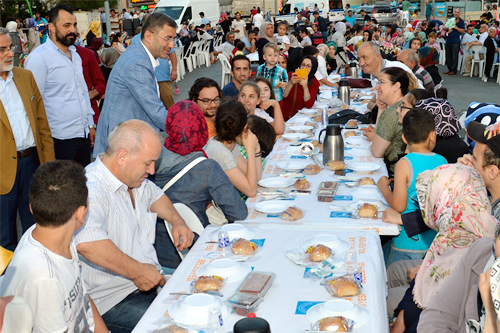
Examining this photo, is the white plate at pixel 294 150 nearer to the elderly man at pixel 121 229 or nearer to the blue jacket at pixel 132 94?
the blue jacket at pixel 132 94

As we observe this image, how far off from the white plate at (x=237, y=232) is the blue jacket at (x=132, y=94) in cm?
118

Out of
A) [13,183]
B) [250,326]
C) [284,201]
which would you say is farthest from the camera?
[13,183]

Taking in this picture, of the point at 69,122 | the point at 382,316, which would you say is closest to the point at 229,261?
the point at 382,316

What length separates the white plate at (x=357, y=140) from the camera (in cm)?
411

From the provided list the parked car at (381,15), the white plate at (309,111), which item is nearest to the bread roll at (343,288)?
the white plate at (309,111)

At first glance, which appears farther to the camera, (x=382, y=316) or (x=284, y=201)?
(x=284, y=201)

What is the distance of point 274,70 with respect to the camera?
6125 millimetres

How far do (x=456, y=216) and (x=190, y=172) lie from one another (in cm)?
128

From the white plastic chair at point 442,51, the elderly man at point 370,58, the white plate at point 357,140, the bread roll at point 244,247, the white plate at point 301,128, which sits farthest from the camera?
the white plastic chair at point 442,51

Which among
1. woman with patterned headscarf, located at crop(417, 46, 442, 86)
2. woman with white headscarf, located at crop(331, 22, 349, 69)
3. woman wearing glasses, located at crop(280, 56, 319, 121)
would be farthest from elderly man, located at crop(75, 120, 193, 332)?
woman with white headscarf, located at crop(331, 22, 349, 69)

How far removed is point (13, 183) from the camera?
9.96 feet

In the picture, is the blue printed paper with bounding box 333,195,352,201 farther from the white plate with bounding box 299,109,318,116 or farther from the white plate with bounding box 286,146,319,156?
the white plate with bounding box 299,109,318,116

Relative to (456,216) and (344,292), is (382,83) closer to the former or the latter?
(456,216)

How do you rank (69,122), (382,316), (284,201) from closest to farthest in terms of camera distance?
(382,316), (284,201), (69,122)
